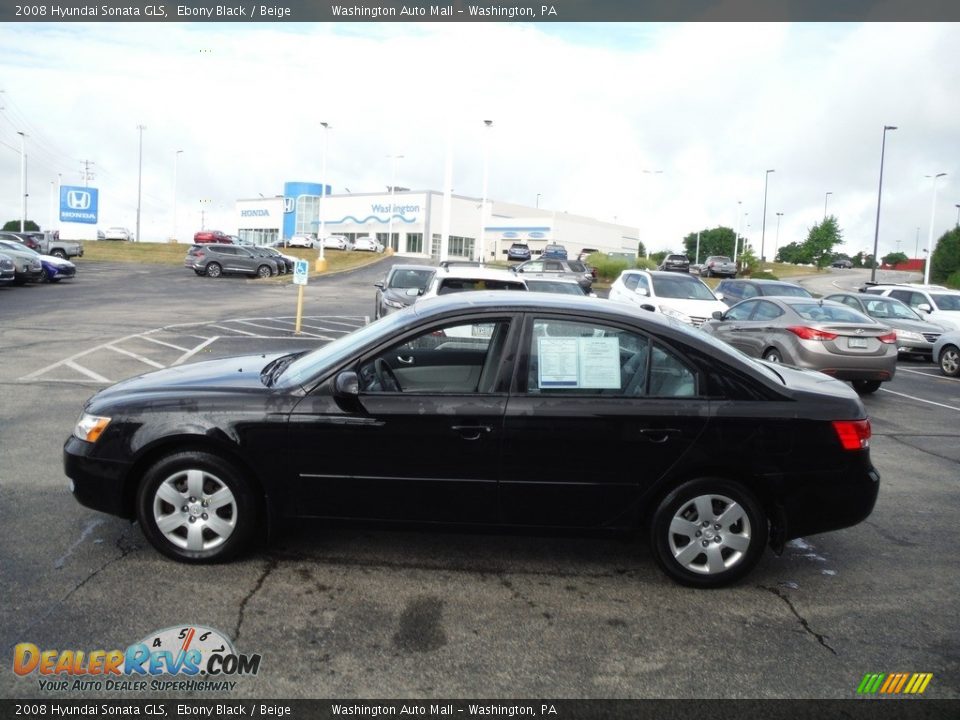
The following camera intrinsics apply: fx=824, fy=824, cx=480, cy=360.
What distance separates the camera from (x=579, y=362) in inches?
185

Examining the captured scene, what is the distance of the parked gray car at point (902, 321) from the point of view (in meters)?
17.9

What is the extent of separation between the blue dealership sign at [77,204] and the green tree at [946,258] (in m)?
71.6

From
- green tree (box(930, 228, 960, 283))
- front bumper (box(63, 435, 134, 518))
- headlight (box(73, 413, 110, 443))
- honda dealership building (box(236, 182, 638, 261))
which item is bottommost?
front bumper (box(63, 435, 134, 518))

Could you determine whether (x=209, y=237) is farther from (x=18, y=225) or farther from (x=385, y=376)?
(x=18, y=225)

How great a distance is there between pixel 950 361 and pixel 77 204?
7596 cm

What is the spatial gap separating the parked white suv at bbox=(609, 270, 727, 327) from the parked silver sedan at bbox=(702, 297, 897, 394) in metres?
5.11

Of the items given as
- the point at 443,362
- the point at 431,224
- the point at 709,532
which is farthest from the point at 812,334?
the point at 431,224

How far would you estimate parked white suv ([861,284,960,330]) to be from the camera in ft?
65.3

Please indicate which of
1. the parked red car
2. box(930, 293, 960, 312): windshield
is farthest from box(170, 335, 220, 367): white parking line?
the parked red car

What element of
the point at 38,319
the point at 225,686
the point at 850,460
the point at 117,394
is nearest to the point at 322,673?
the point at 225,686

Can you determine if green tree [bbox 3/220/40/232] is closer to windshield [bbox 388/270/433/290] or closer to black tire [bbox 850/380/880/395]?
windshield [bbox 388/270/433/290]

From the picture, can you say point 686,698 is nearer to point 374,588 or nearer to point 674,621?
point 674,621

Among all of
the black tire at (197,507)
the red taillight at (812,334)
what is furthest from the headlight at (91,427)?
the red taillight at (812,334)

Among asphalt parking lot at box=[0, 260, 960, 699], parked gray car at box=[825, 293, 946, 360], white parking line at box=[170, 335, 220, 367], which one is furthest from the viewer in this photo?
parked gray car at box=[825, 293, 946, 360]
